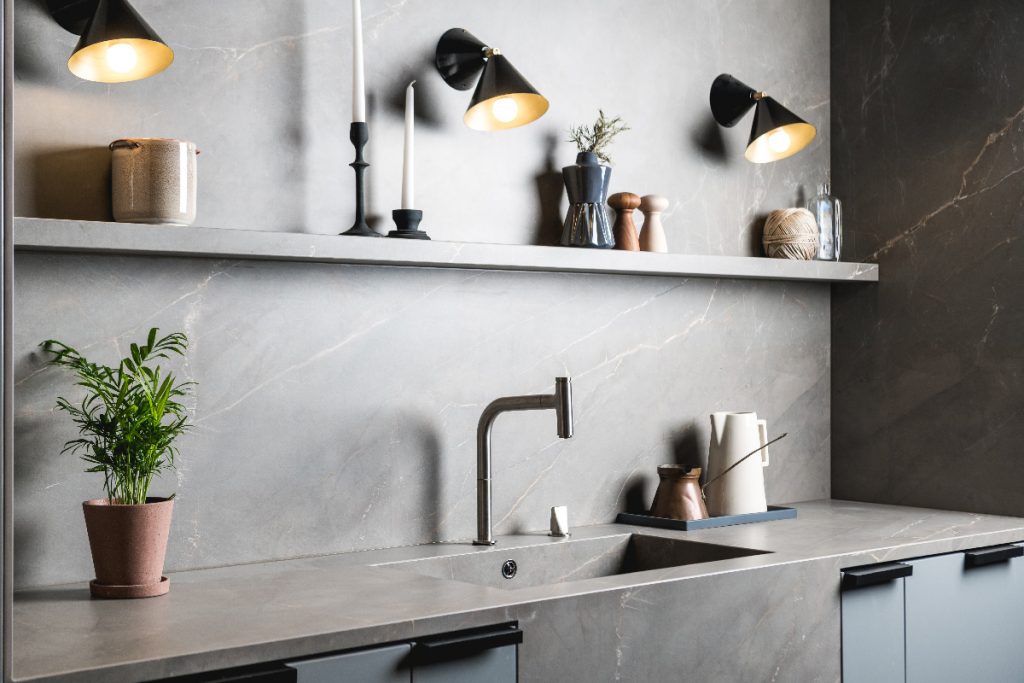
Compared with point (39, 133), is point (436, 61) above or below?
above

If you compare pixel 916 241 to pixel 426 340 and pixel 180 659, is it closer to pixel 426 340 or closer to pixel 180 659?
pixel 426 340

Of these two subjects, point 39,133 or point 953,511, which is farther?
point 953,511

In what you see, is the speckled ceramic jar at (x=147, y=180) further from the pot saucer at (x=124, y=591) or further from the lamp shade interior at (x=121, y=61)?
the pot saucer at (x=124, y=591)

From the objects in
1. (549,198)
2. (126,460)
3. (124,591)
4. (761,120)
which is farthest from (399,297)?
(761,120)

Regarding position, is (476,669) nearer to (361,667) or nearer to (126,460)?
(361,667)

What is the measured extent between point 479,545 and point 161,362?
A: 2.35ft

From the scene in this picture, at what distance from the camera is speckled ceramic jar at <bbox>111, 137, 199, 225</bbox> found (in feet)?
5.99

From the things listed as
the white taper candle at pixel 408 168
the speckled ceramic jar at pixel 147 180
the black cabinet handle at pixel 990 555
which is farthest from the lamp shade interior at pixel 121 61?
the black cabinet handle at pixel 990 555

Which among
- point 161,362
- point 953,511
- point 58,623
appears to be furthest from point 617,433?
point 58,623

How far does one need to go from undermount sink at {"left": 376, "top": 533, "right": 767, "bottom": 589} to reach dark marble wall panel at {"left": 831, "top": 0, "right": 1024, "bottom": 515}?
2.72 feet

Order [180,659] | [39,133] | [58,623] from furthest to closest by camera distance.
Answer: [39,133], [58,623], [180,659]

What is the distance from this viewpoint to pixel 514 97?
2.24 m

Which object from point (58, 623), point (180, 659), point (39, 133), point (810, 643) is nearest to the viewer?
point (180, 659)

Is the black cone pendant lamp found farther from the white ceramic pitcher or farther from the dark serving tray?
the dark serving tray
